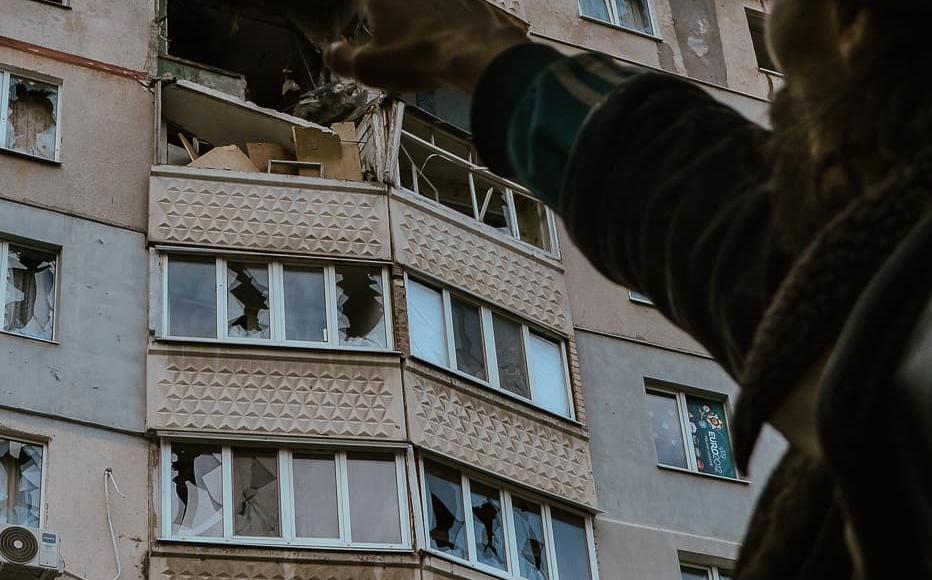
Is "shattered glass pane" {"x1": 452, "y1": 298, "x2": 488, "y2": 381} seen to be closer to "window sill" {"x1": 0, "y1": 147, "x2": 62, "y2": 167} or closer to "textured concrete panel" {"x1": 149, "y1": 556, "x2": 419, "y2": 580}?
"textured concrete panel" {"x1": 149, "y1": 556, "x2": 419, "y2": 580}

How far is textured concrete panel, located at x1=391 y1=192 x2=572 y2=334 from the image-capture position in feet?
66.8

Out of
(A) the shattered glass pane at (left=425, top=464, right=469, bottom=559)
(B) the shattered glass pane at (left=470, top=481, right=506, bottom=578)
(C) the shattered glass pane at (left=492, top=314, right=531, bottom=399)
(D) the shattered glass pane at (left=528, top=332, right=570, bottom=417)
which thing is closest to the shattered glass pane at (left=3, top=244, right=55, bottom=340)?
(A) the shattered glass pane at (left=425, top=464, right=469, bottom=559)

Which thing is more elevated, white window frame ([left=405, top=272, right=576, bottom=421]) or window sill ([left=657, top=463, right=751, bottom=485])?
white window frame ([left=405, top=272, right=576, bottom=421])

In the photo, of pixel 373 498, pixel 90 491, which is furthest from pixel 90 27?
pixel 373 498

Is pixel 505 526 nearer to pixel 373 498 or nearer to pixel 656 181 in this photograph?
pixel 373 498

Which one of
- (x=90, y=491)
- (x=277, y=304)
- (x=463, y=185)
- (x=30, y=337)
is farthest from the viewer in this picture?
(x=463, y=185)

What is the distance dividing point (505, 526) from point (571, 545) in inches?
44.5

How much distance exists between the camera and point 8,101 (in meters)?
20.5

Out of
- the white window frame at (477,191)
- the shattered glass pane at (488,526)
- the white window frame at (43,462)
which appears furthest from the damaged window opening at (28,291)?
the shattered glass pane at (488,526)

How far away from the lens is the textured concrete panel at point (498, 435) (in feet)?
62.0

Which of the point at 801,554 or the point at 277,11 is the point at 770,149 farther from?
the point at 277,11

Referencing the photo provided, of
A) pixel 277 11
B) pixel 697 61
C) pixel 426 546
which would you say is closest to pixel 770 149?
pixel 426 546

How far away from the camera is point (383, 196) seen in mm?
20547

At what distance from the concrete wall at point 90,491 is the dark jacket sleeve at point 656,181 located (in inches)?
555
